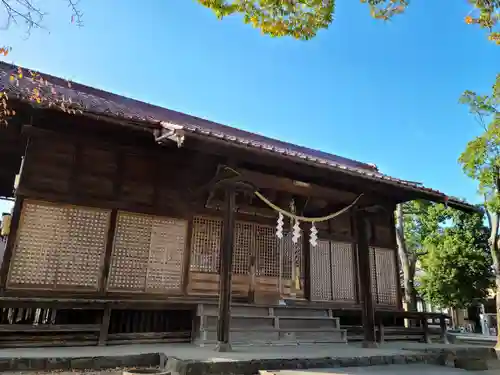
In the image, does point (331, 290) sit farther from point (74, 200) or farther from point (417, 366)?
point (74, 200)

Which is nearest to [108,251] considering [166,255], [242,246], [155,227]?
[155,227]

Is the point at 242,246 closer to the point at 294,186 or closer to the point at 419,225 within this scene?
the point at 294,186

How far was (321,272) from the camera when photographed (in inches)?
360

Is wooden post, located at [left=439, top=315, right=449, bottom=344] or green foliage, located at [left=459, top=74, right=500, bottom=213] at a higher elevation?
green foliage, located at [left=459, top=74, right=500, bottom=213]

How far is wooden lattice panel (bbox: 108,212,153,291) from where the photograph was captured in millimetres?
6891

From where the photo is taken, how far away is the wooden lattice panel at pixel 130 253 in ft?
22.6

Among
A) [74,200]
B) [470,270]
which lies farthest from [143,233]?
[470,270]

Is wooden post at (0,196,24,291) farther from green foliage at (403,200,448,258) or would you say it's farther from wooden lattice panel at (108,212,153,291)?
green foliage at (403,200,448,258)

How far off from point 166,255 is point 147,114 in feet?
13.1

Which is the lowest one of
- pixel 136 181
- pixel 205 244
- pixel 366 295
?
pixel 366 295

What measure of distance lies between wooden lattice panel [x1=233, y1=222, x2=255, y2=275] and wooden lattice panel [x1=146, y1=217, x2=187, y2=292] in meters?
1.26

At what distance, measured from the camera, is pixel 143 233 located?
23.8ft

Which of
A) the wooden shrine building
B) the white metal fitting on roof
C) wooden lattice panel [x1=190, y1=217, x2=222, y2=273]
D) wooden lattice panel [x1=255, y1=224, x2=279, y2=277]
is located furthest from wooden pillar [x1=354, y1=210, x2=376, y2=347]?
the white metal fitting on roof

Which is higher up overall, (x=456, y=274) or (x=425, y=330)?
(x=456, y=274)
